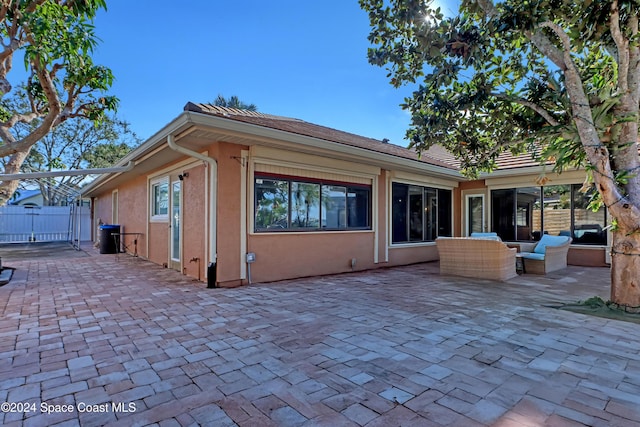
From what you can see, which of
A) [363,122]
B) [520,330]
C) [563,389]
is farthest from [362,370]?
[363,122]

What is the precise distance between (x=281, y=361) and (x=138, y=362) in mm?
1188

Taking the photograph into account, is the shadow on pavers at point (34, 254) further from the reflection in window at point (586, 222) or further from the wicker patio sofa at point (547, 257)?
the reflection in window at point (586, 222)

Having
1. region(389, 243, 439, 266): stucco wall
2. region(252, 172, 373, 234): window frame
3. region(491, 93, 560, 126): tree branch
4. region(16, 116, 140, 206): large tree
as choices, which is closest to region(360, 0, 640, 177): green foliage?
region(491, 93, 560, 126): tree branch

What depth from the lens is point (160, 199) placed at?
866cm

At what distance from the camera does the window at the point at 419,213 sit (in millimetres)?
8789

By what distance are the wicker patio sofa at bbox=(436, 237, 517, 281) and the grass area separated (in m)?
1.86

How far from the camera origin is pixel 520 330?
349 cm

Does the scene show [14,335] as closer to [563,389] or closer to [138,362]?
[138,362]

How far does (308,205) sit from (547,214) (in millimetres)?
7012

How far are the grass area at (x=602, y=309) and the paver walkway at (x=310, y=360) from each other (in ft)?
0.73

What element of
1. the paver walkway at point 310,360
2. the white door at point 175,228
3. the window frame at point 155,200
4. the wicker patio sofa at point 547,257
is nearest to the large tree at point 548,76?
the paver walkway at point 310,360

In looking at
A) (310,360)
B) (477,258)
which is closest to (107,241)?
(310,360)

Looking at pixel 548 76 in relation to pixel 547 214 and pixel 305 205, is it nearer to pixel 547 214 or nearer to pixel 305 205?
pixel 305 205

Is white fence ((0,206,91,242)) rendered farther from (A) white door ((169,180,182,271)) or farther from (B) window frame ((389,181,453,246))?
(B) window frame ((389,181,453,246))
